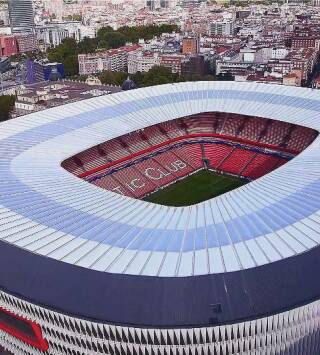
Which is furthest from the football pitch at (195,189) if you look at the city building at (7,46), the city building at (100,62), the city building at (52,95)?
the city building at (7,46)

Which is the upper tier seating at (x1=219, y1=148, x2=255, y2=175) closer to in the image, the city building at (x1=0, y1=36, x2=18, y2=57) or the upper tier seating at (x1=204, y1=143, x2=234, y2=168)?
the upper tier seating at (x1=204, y1=143, x2=234, y2=168)

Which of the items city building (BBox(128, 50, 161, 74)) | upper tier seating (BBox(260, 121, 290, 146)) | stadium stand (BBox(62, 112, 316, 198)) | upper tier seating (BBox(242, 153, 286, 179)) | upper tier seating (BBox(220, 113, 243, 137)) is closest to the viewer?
stadium stand (BBox(62, 112, 316, 198))

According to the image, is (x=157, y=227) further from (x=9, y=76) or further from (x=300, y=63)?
(x=9, y=76)

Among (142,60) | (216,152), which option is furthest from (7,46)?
(216,152)

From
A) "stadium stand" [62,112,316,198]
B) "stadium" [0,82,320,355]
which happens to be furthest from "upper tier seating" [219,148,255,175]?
"stadium" [0,82,320,355]

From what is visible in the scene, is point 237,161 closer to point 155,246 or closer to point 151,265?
point 155,246

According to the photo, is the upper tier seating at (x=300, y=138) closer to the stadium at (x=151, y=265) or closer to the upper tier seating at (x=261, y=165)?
the upper tier seating at (x=261, y=165)

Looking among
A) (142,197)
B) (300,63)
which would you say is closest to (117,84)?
(300,63)
